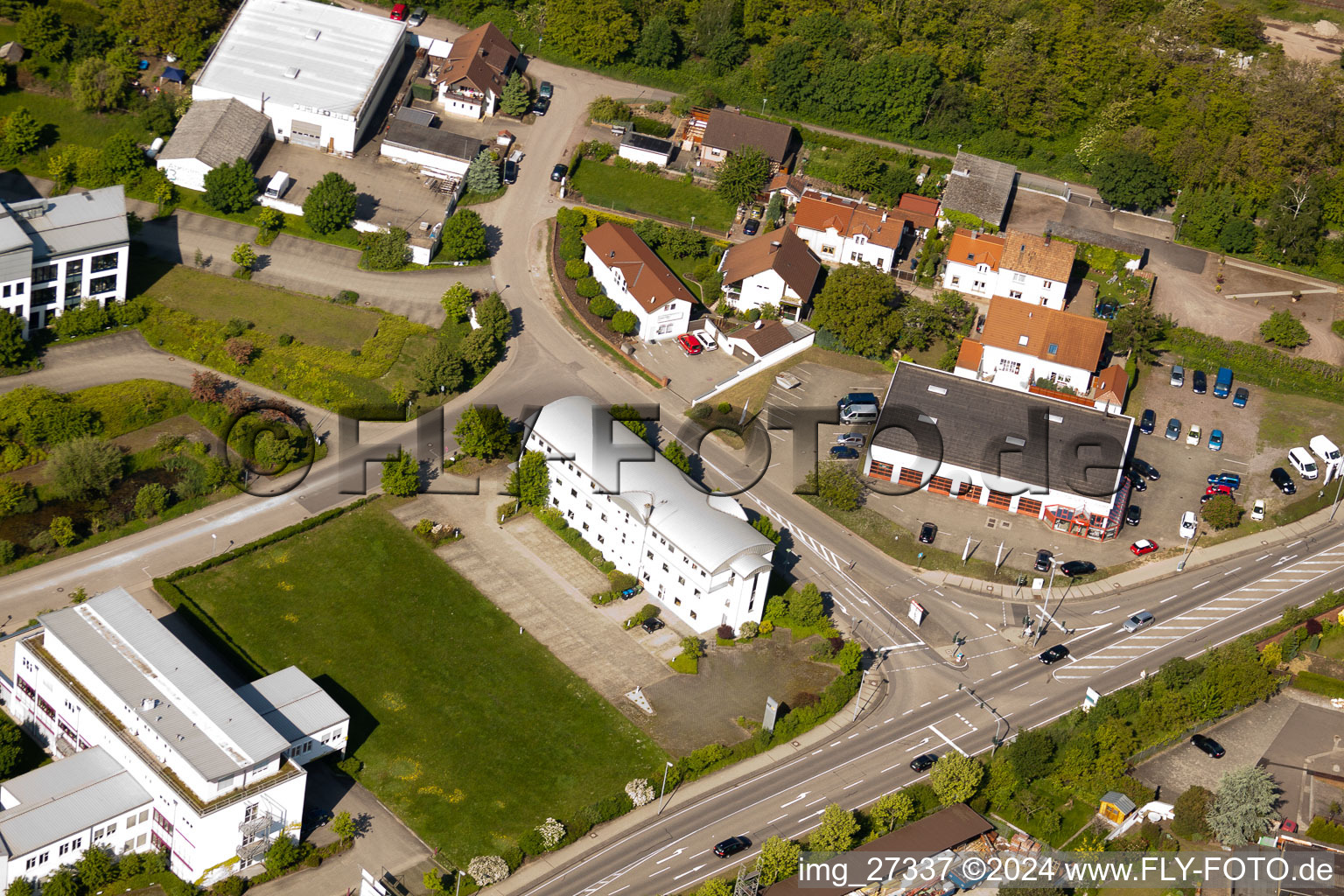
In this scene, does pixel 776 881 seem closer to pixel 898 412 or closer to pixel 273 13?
pixel 898 412

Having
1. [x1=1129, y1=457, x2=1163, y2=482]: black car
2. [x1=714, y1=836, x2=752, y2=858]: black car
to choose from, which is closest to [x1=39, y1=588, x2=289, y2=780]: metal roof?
[x1=714, y1=836, x2=752, y2=858]: black car

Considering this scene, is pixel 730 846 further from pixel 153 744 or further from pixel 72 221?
pixel 72 221

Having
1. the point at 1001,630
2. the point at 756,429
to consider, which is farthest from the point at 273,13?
the point at 1001,630

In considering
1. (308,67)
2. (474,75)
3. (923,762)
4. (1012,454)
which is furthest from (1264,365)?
(308,67)

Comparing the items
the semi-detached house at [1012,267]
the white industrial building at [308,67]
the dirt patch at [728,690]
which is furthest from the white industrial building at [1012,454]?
the white industrial building at [308,67]

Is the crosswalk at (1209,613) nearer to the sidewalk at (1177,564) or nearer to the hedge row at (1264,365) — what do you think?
the sidewalk at (1177,564)
